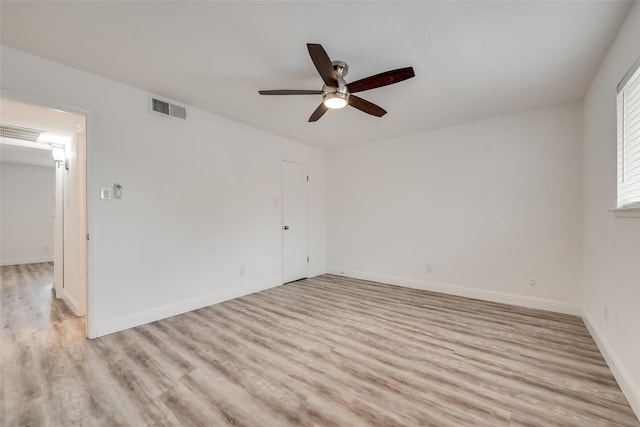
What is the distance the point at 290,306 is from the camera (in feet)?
11.6

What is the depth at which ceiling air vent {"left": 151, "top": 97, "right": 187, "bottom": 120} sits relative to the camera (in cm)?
302

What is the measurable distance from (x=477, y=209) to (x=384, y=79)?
264cm

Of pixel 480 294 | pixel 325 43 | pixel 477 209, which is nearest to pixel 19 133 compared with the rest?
pixel 325 43

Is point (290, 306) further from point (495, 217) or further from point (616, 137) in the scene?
point (616, 137)

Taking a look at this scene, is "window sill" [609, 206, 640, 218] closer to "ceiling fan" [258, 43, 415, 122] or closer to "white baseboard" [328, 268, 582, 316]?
"ceiling fan" [258, 43, 415, 122]

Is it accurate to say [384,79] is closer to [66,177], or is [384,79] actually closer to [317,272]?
[317,272]

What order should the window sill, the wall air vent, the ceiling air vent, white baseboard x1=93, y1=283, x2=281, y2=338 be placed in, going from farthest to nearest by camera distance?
the wall air vent
the ceiling air vent
white baseboard x1=93, y1=283, x2=281, y2=338
the window sill

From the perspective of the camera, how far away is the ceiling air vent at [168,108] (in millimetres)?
3020

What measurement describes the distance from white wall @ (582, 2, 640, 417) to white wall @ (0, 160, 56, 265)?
10430 millimetres

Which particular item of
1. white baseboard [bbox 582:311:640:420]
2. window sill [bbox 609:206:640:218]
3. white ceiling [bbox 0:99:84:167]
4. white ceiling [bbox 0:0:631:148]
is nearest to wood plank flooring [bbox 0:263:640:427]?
white baseboard [bbox 582:311:640:420]

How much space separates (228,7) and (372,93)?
1675 millimetres

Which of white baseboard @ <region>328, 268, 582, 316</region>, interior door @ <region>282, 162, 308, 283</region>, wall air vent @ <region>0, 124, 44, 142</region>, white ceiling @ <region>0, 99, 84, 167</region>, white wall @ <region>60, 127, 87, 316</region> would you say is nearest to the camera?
white ceiling @ <region>0, 99, 84, 167</region>

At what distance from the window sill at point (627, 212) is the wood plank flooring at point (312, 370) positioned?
3.92 feet

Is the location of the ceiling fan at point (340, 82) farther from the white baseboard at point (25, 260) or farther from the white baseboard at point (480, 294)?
the white baseboard at point (25, 260)
